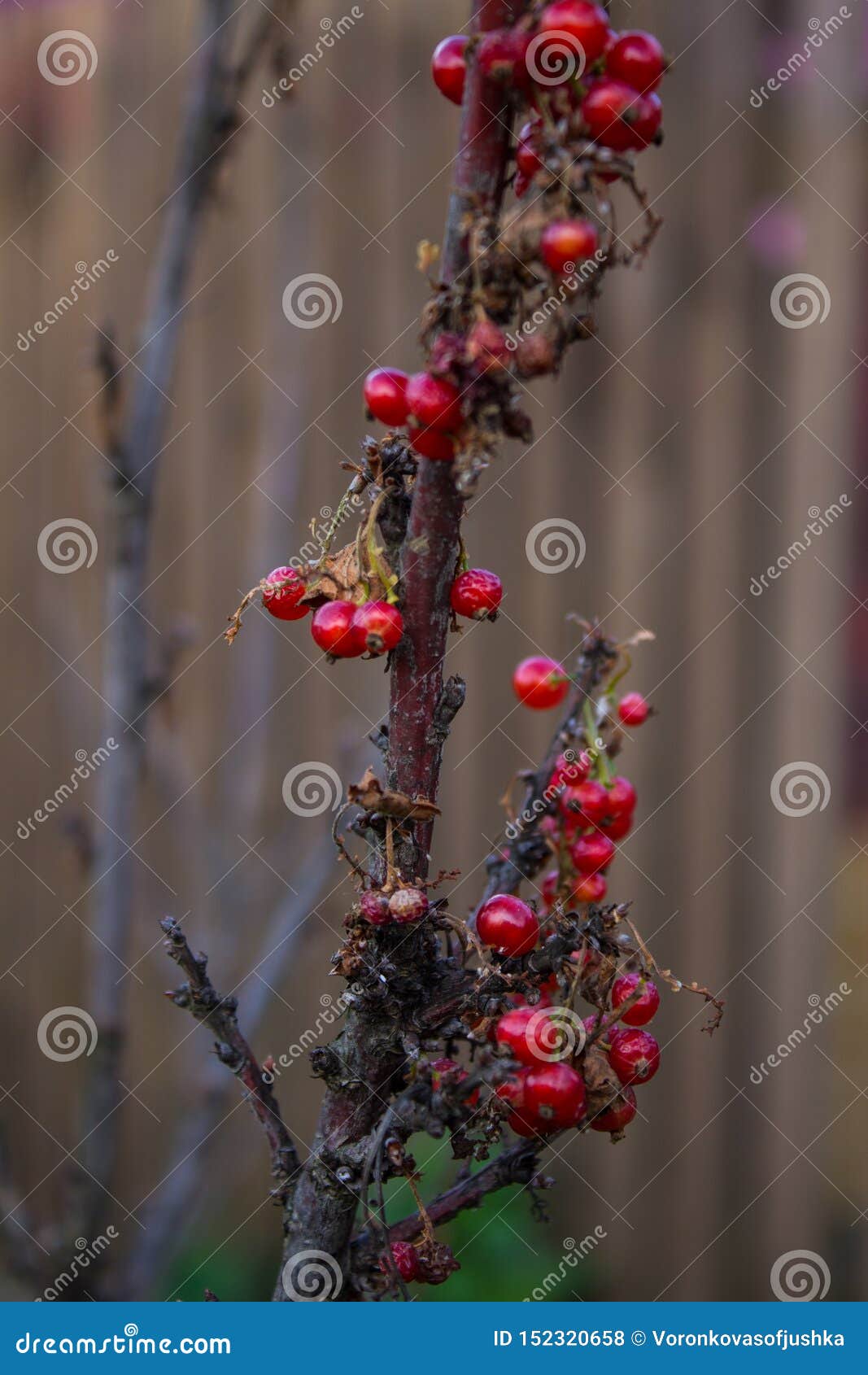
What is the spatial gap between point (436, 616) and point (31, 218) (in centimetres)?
212

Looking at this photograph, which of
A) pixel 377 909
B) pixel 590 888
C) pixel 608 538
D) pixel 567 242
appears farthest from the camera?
pixel 608 538

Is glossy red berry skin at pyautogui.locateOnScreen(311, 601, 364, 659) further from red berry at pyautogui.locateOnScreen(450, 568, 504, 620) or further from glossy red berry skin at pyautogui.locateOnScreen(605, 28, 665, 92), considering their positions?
glossy red berry skin at pyautogui.locateOnScreen(605, 28, 665, 92)

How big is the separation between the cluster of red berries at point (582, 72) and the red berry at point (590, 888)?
0.45m

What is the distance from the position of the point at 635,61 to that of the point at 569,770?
45 centimetres

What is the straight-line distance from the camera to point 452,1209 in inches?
26.4

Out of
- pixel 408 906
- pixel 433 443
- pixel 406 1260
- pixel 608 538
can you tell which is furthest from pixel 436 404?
pixel 608 538

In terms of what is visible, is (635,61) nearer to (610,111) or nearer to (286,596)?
(610,111)

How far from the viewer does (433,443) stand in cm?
54

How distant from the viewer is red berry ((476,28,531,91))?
504 millimetres

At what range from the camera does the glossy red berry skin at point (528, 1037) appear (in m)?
0.58

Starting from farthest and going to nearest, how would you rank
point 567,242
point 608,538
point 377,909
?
point 608,538 < point 377,909 < point 567,242

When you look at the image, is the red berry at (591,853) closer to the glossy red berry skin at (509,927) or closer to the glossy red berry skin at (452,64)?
the glossy red berry skin at (509,927)

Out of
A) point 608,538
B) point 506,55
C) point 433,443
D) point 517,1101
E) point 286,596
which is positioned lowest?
point 517,1101

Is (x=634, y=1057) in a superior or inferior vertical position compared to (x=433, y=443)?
inferior
